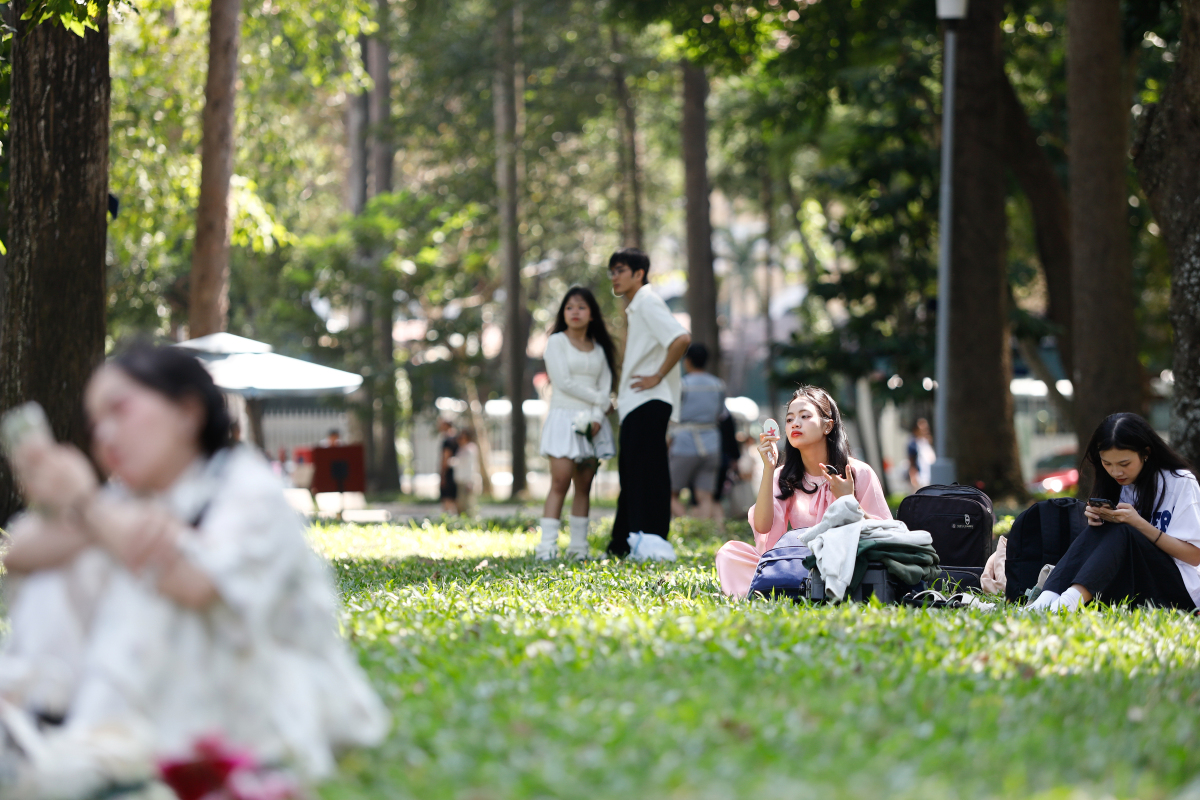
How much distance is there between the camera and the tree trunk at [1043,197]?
16406 mm

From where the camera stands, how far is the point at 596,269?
3025 centimetres

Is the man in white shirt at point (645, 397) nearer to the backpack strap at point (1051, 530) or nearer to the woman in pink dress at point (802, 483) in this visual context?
the woman in pink dress at point (802, 483)

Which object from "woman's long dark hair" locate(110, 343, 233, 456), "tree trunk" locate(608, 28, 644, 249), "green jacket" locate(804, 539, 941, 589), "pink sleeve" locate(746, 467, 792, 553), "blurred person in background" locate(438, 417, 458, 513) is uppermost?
"tree trunk" locate(608, 28, 644, 249)

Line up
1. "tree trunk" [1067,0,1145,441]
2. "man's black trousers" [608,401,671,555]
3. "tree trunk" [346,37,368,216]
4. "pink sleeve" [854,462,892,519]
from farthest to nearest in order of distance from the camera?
"tree trunk" [346,37,368,216], "tree trunk" [1067,0,1145,441], "man's black trousers" [608,401,671,555], "pink sleeve" [854,462,892,519]

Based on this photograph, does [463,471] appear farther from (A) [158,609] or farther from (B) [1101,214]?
(A) [158,609]

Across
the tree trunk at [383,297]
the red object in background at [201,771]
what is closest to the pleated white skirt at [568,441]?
the red object in background at [201,771]

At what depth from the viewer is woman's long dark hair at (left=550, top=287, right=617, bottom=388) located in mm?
9055

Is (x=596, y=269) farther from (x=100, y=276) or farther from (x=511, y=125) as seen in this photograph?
(x=100, y=276)

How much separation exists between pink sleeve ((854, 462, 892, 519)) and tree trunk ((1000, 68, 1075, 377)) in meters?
11.0

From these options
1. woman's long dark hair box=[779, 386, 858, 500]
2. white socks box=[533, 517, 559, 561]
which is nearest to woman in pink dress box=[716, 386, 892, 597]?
woman's long dark hair box=[779, 386, 858, 500]

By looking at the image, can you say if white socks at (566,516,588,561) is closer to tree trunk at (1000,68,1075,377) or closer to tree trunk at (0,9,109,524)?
tree trunk at (0,9,109,524)

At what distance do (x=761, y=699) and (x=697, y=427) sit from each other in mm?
9098

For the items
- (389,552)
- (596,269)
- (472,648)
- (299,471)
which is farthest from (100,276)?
(596,269)

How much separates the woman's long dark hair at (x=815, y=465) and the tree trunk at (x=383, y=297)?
19766 millimetres
